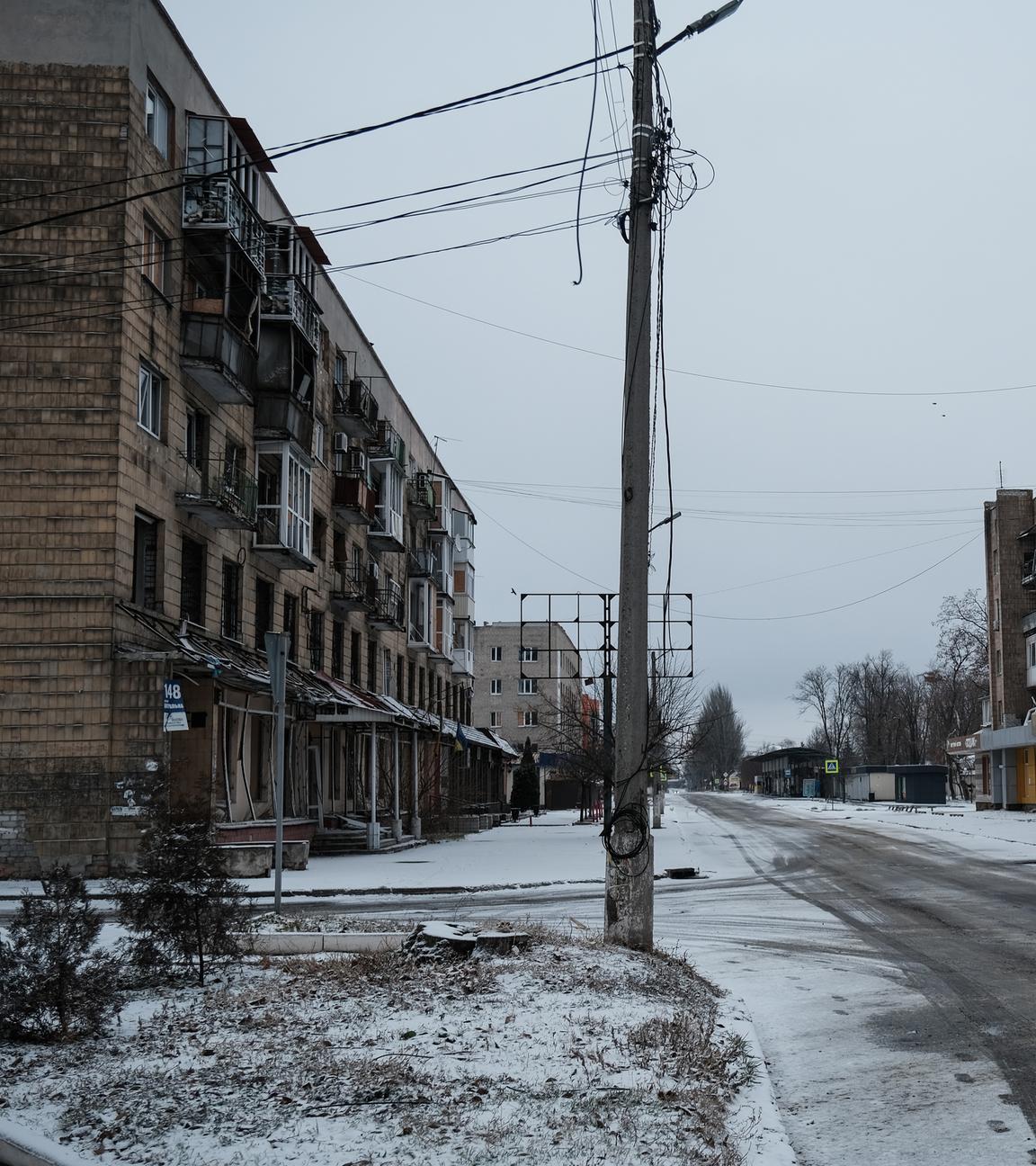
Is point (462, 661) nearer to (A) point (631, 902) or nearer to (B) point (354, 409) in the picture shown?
(B) point (354, 409)

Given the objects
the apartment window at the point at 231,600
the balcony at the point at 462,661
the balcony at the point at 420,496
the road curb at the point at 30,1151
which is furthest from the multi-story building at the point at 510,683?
the road curb at the point at 30,1151

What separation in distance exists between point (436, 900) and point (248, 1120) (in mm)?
12235

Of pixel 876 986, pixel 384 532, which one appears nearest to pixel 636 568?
pixel 876 986

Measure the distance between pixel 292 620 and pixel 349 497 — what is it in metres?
5.38

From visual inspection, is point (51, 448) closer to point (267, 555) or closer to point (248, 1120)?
point (267, 555)

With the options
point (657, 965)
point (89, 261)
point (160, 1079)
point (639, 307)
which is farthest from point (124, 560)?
point (160, 1079)

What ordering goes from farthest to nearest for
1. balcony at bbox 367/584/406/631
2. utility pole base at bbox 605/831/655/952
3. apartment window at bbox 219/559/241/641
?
balcony at bbox 367/584/406/631 < apartment window at bbox 219/559/241/641 < utility pole base at bbox 605/831/655/952

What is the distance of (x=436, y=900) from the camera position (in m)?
17.3

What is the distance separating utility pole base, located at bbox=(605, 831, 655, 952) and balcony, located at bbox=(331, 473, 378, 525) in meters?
27.0

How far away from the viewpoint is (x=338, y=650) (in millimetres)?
37125

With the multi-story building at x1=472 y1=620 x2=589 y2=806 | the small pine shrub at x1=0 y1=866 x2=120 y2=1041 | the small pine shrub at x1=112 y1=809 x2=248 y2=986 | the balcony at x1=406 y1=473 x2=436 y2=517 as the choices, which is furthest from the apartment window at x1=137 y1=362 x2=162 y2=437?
the multi-story building at x1=472 y1=620 x2=589 y2=806

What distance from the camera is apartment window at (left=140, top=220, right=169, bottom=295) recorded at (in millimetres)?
22594

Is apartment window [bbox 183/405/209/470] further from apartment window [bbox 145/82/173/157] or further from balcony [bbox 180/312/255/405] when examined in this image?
apartment window [bbox 145/82/173/157]

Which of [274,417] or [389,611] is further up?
[274,417]
